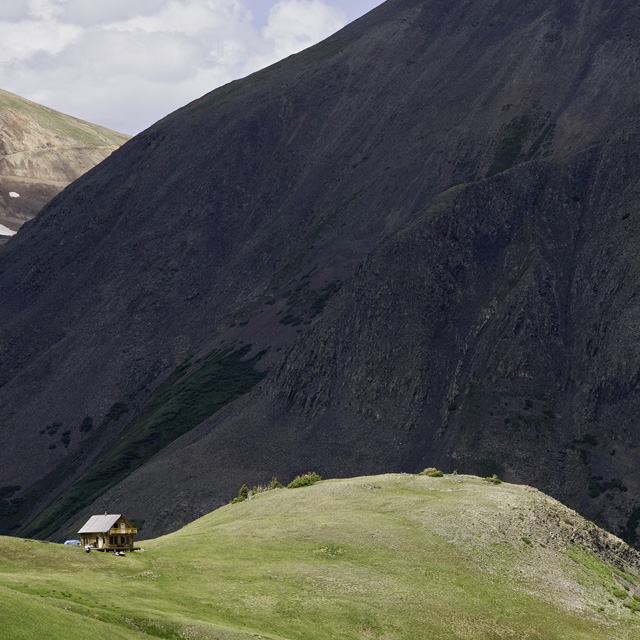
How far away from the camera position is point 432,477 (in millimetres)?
89938

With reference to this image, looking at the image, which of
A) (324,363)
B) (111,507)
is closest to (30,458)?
(111,507)

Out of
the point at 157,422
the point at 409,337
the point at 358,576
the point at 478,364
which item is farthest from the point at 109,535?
the point at 157,422

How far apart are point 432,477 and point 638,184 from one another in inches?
3148

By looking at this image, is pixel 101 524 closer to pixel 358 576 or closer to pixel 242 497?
pixel 358 576

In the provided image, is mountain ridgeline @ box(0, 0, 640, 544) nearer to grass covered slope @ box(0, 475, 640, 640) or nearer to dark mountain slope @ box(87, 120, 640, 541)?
dark mountain slope @ box(87, 120, 640, 541)

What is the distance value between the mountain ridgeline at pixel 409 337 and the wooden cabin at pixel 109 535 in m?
67.6

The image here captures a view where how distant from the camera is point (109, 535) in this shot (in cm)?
6588

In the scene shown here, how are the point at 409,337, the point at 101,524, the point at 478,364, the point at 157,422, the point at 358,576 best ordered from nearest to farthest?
the point at 358,576
the point at 101,524
the point at 478,364
the point at 409,337
the point at 157,422

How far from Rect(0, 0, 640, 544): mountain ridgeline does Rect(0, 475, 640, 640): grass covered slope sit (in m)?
47.7

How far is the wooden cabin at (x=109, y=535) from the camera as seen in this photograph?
6594cm

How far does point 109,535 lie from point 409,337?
91585 mm

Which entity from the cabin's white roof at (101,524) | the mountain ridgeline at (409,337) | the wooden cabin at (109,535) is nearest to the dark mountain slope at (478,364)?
the mountain ridgeline at (409,337)

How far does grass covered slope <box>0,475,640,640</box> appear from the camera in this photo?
5203 cm

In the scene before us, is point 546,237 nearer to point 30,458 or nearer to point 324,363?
point 324,363
